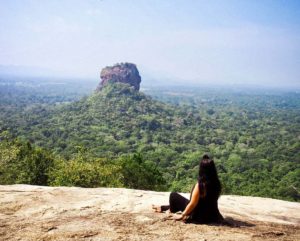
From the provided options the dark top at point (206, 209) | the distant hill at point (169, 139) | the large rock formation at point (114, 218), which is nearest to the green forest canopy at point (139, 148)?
the distant hill at point (169, 139)

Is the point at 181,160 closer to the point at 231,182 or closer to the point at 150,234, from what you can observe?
the point at 231,182

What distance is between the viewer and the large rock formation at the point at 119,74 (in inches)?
6186

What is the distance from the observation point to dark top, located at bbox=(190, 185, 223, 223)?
741cm

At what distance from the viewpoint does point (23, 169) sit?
103 ft

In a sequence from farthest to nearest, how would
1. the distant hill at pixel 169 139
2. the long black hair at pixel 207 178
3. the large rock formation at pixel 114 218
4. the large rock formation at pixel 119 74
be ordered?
1. the large rock formation at pixel 119 74
2. the distant hill at pixel 169 139
3. the long black hair at pixel 207 178
4. the large rock formation at pixel 114 218

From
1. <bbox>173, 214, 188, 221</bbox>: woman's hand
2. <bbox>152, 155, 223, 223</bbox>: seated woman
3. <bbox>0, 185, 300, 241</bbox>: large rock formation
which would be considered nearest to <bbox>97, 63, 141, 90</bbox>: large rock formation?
<bbox>0, 185, 300, 241</bbox>: large rock formation

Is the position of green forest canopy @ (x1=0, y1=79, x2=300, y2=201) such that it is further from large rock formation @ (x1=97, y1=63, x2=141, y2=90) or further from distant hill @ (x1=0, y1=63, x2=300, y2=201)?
large rock formation @ (x1=97, y1=63, x2=141, y2=90)

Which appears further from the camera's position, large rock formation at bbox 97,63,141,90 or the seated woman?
large rock formation at bbox 97,63,141,90

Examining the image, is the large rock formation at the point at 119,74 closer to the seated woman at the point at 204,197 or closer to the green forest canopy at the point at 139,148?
the green forest canopy at the point at 139,148

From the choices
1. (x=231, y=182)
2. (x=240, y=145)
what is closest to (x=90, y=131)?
(x=240, y=145)

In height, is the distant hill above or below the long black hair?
below

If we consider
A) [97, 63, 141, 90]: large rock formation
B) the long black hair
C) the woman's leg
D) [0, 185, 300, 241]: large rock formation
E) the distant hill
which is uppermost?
[97, 63, 141, 90]: large rock formation

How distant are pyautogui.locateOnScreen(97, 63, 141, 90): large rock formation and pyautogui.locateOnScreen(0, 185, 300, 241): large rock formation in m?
149

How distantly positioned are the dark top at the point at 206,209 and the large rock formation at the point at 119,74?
151 m
